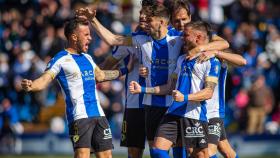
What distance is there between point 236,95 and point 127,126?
1076 cm

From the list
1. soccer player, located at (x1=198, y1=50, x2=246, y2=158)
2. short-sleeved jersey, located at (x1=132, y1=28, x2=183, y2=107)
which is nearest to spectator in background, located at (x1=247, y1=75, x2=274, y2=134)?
soccer player, located at (x1=198, y1=50, x2=246, y2=158)

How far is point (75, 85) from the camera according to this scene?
42.7ft

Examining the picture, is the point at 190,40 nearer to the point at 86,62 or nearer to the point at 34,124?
the point at 86,62

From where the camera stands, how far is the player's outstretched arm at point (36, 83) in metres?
12.2

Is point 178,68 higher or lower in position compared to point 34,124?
higher

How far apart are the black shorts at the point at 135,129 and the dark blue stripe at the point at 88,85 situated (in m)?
0.92

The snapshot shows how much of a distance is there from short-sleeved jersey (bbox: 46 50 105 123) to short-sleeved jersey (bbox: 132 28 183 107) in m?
0.84

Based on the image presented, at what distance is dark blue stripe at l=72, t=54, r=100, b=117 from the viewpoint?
1306 cm

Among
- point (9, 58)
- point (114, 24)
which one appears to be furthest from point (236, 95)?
point (9, 58)

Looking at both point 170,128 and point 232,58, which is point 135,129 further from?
point 232,58

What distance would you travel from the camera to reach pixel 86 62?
13.2 metres

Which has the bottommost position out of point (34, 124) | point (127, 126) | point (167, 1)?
point (34, 124)

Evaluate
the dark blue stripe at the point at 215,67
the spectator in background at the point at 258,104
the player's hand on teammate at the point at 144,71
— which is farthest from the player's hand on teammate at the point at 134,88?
the spectator in background at the point at 258,104

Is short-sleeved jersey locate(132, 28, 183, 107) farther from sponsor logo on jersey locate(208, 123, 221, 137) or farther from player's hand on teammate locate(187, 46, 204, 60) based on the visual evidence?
sponsor logo on jersey locate(208, 123, 221, 137)
